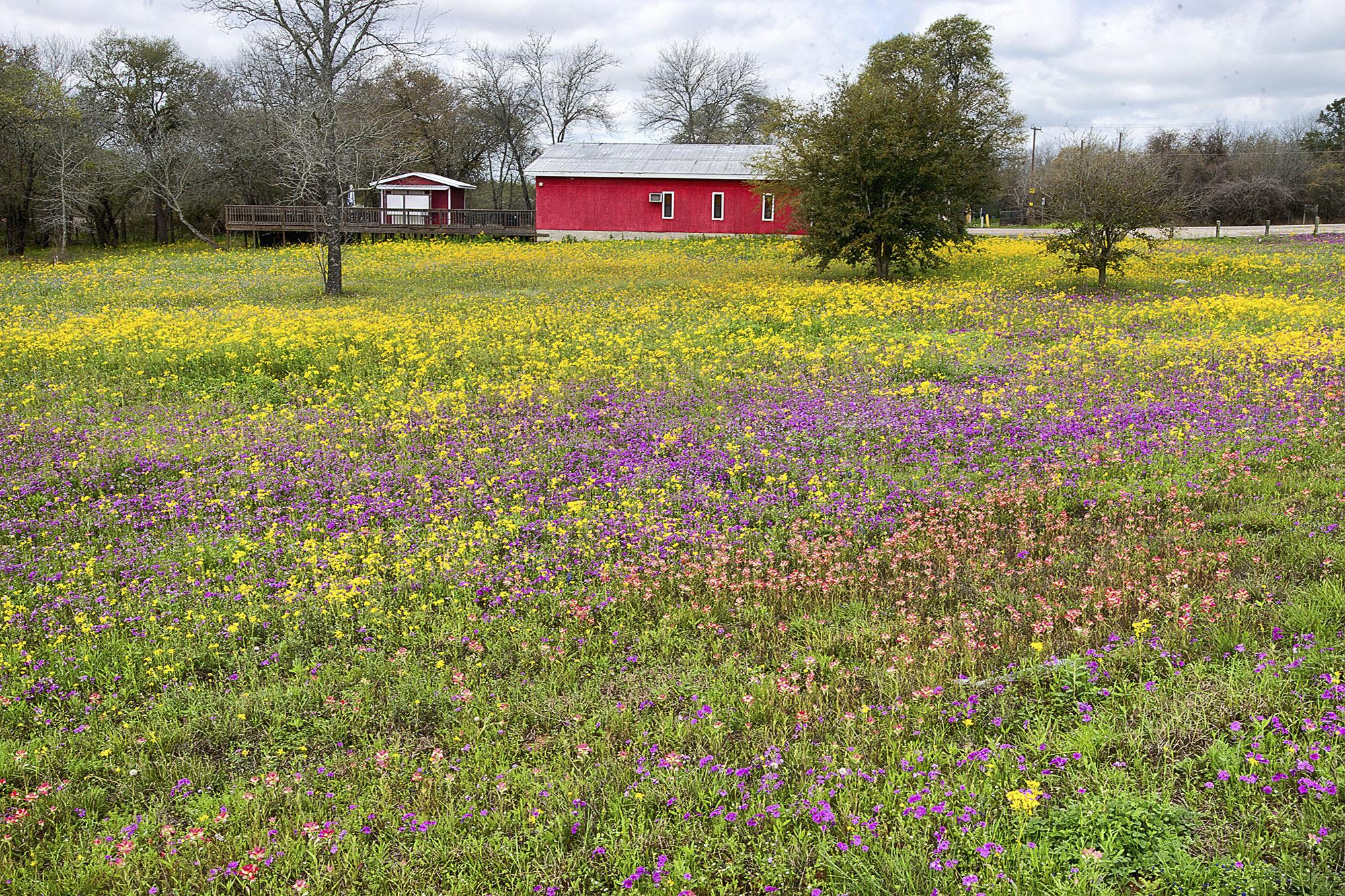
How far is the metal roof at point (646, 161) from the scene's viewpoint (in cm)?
4144

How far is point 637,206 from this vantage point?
4216cm

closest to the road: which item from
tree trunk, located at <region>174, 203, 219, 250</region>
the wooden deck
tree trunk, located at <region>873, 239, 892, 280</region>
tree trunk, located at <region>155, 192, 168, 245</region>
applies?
tree trunk, located at <region>873, 239, 892, 280</region>

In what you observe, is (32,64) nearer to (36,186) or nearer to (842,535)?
(36,186)

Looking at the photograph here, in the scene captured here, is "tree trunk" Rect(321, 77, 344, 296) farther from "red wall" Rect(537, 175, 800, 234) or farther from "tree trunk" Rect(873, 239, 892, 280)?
"red wall" Rect(537, 175, 800, 234)

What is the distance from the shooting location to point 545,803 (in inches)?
147

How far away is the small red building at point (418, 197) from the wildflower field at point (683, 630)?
32.8 meters

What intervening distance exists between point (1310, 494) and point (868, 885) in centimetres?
549

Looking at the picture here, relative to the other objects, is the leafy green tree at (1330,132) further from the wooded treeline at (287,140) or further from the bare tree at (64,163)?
the bare tree at (64,163)

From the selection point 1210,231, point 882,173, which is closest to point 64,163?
point 882,173

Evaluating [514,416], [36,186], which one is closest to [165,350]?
[514,416]

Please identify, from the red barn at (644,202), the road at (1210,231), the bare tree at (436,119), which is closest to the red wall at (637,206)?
the red barn at (644,202)

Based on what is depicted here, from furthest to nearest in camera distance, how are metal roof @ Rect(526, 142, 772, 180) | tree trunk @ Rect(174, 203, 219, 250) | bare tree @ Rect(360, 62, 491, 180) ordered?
bare tree @ Rect(360, 62, 491, 180) < metal roof @ Rect(526, 142, 772, 180) < tree trunk @ Rect(174, 203, 219, 250)

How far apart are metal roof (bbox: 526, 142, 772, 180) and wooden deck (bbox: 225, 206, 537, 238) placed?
271 cm

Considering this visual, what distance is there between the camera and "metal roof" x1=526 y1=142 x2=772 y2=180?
41.4 metres
